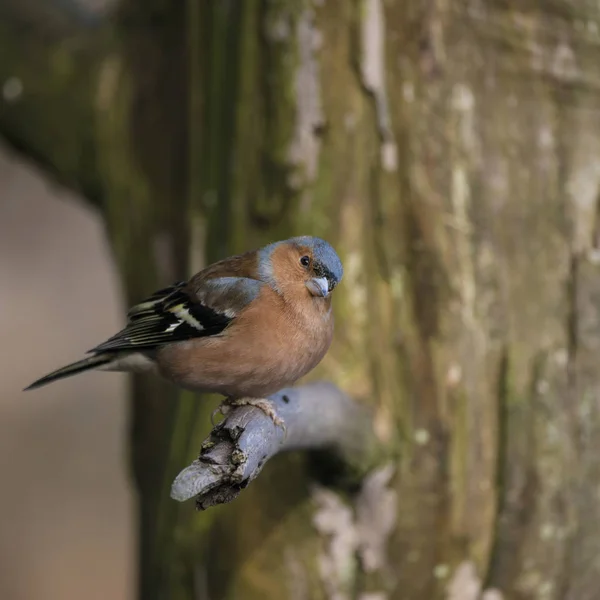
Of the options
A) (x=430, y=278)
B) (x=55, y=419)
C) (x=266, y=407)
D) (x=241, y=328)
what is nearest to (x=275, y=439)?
(x=266, y=407)

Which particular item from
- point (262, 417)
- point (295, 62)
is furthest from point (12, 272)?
point (262, 417)

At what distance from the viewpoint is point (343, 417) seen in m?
1.97

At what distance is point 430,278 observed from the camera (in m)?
2.24

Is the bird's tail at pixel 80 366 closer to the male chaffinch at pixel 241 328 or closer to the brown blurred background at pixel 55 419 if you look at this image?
the male chaffinch at pixel 241 328

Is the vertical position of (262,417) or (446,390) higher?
(262,417)

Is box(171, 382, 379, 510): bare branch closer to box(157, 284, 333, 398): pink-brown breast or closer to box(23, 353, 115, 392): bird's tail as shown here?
box(157, 284, 333, 398): pink-brown breast

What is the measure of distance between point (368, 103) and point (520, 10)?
0.48 m

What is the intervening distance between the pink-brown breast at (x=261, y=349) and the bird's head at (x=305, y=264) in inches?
1.2

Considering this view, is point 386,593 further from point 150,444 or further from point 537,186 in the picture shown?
point 537,186

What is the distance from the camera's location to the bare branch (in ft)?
3.95

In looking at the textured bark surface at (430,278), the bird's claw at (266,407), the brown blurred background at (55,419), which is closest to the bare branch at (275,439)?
the bird's claw at (266,407)

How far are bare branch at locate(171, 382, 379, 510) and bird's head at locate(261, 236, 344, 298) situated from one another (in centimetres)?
25

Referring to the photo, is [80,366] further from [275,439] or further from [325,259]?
[325,259]

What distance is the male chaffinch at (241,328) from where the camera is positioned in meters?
1.51
